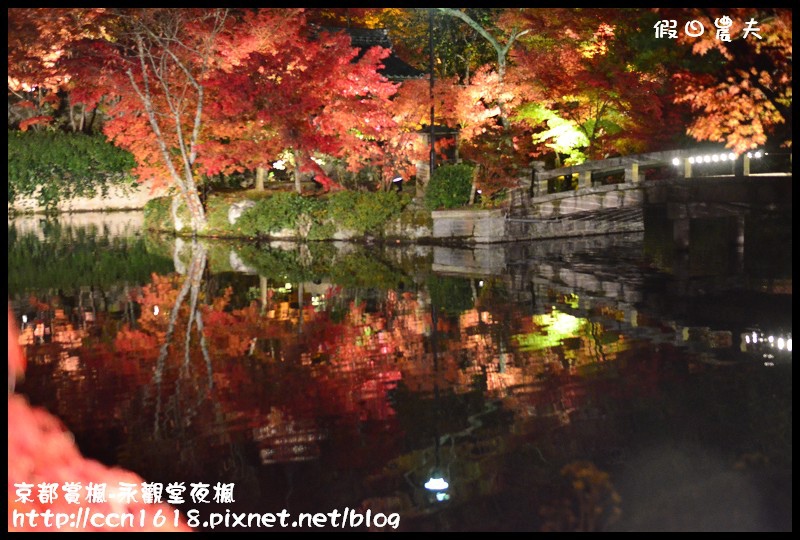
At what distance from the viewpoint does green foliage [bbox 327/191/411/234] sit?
23.7 meters

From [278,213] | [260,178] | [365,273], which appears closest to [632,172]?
[365,273]

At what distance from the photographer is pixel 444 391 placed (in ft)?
28.6

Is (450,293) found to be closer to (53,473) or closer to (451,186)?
(451,186)

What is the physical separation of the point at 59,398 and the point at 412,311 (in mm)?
5779

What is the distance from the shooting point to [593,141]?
80.6 ft

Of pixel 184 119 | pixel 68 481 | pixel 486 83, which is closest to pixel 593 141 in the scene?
pixel 486 83

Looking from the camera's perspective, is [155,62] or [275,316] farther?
[155,62]

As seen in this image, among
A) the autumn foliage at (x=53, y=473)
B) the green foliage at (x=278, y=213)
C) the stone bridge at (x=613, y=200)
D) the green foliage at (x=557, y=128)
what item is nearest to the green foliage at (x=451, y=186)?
the stone bridge at (x=613, y=200)

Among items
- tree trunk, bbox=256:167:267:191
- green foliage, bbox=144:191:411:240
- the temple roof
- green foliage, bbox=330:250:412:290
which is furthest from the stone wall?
green foliage, bbox=330:250:412:290

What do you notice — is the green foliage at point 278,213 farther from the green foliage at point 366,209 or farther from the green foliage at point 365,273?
the green foliage at point 365,273

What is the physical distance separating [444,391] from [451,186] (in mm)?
13918

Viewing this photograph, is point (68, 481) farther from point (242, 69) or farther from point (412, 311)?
point (242, 69)
